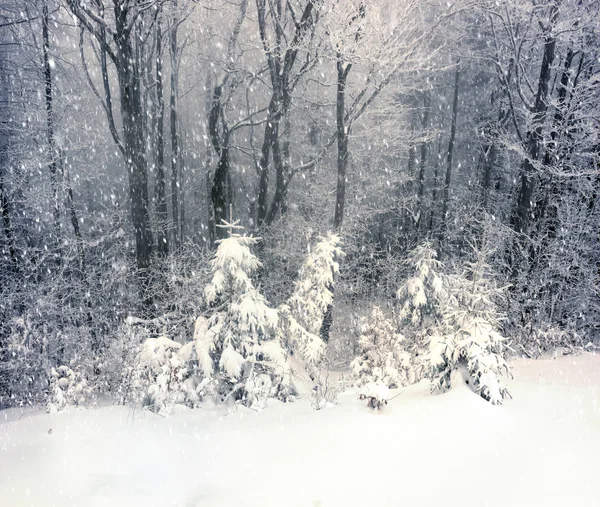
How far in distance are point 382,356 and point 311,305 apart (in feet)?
6.41

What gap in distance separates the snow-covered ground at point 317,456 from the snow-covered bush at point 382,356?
1.97 meters

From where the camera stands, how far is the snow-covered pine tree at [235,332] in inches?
245

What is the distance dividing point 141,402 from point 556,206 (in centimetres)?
1195

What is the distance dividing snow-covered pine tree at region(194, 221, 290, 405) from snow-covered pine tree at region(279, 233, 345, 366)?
2582 mm

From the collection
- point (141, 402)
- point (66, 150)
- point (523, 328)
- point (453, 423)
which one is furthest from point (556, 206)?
point (66, 150)

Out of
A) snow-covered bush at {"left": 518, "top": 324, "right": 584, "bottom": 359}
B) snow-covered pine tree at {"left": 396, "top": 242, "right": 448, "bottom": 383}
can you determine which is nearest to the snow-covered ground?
snow-covered pine tree at {"left": 396, "top": 242, "right": 448, "bottom": 383}

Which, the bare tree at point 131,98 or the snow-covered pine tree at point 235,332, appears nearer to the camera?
the snow-covered pine tree at point 235,332

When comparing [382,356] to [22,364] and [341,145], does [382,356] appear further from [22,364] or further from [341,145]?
[22,364]

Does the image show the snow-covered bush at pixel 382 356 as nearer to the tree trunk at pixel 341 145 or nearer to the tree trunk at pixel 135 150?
the tree trunk at pixel 341 145

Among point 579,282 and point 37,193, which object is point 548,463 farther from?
point 37,193

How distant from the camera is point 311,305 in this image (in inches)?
385

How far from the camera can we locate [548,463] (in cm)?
451

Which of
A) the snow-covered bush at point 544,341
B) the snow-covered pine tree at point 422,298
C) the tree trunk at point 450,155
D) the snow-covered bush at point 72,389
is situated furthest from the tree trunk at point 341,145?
the tree trunk at point 450,155

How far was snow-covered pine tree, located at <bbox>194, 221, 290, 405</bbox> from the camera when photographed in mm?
6227
